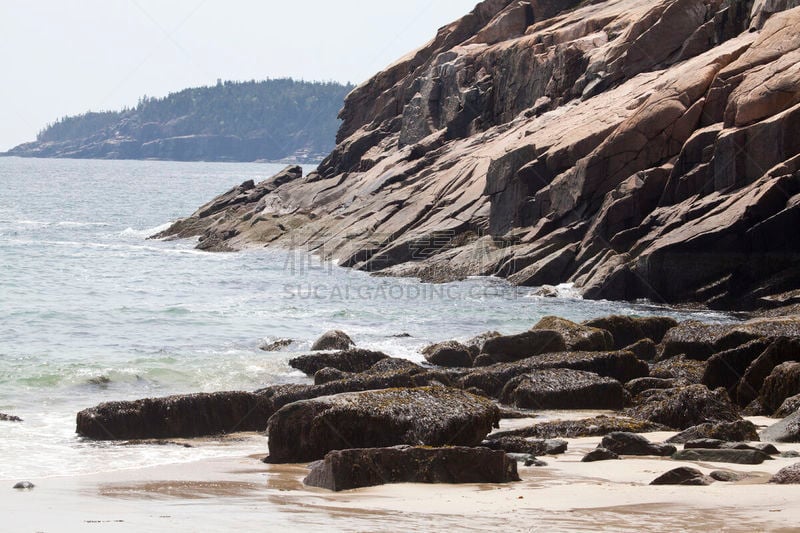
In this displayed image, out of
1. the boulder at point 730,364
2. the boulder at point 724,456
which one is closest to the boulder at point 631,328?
the boulder at point 730,364

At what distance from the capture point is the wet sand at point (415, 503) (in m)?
8.92

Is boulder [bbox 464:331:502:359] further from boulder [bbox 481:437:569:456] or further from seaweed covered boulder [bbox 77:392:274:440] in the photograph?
boulder [bbox 481:437:569:456]

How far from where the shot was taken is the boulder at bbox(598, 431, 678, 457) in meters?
12.7

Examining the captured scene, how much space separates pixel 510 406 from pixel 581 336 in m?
4.11

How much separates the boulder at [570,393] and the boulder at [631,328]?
17.1 ft

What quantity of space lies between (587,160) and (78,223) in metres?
47.7

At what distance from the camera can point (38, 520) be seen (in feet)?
30.5

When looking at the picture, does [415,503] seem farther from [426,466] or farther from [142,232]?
[142,232]

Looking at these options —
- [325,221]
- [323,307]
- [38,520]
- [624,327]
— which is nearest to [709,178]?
[624,327]

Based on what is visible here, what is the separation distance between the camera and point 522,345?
21562 millimetres

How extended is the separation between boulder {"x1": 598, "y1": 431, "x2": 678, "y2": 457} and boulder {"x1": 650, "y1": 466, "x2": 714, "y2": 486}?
6.08 ft

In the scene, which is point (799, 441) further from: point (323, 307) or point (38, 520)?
point (323, 307)

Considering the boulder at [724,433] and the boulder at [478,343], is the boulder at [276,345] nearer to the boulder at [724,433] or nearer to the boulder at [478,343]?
the boulder at [478,343]

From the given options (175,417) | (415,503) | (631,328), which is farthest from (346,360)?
(415,503)
